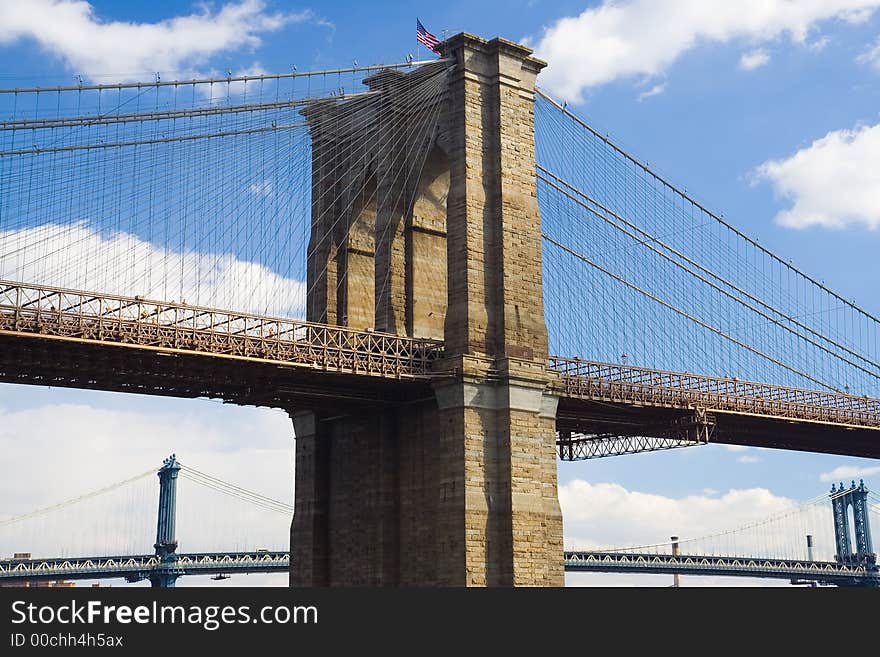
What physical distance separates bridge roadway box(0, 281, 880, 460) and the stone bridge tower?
2122 mm

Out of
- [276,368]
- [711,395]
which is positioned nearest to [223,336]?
[276,368]

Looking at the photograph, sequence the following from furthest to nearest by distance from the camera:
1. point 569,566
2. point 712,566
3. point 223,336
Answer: point 712,566 → point 569,566 → point 223,336

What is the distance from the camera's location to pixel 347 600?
3631cm

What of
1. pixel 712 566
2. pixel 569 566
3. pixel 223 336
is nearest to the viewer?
pixel 223 336

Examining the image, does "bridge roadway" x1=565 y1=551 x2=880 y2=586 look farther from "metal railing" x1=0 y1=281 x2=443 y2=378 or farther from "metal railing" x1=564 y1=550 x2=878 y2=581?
"metal railing" x1=0 y1=281 x2=443 y2=378

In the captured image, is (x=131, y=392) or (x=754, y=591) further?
(x=131, y=392)

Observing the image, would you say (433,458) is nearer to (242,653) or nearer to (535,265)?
(535,265)

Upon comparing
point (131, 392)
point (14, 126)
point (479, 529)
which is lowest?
point (479, 529)

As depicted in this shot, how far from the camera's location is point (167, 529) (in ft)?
541

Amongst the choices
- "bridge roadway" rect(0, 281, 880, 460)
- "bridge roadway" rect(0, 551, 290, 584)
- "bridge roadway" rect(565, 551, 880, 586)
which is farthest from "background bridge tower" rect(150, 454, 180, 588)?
"bridge roadway" rect(0, 281, 880, 460)

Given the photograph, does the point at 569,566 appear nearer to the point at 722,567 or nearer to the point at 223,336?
the point at 722,567

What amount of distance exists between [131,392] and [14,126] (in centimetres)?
1243

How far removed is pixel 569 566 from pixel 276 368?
97.6m

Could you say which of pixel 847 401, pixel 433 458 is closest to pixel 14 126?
pixel 433 458
